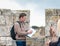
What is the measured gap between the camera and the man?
4.10 metres

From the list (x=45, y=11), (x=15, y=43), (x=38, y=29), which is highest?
(x=45, y=11)

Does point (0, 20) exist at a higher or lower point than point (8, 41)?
higher

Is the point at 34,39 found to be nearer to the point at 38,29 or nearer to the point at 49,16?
the point at 38,29

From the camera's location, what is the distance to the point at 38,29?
4.13 meters

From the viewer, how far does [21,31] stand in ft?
13.7

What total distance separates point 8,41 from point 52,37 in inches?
33.9

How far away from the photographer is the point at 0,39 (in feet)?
13.4

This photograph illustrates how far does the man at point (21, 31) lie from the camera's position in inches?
161

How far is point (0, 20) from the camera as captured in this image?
410cm

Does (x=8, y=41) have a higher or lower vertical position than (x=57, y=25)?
lower

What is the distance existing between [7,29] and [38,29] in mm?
596

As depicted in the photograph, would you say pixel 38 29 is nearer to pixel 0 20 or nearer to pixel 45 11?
pixel 45 11

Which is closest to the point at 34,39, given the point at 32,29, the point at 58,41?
the point at 32,29

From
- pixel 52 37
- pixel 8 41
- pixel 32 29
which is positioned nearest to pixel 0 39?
pixel 8 41
